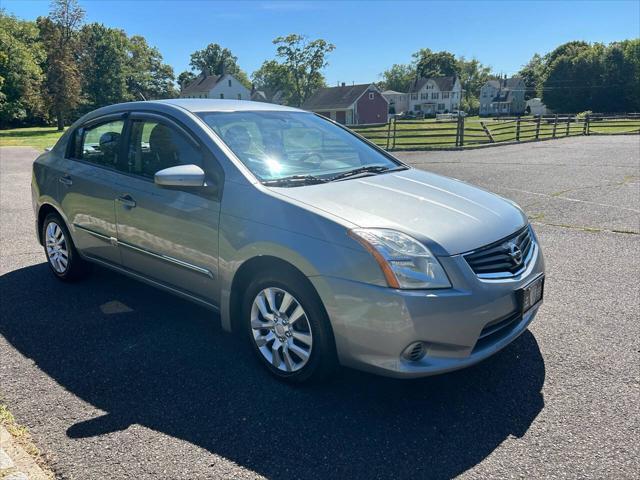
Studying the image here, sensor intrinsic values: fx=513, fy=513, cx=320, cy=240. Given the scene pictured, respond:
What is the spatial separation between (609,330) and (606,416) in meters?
1.24

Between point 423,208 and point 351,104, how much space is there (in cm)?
6453

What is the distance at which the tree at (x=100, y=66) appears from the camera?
54688mm

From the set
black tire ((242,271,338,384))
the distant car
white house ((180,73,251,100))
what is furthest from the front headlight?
white house ((180,73,251,100))

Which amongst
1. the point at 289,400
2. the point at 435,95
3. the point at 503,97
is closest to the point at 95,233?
the point at 289,400

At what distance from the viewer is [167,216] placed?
12.1 ft

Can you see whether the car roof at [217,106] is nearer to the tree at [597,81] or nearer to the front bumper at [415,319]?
the front bumper at [415,319]

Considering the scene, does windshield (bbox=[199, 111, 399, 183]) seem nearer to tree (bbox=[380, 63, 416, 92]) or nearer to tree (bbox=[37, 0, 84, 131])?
tree (bbox=[37, 0, 84, 131])

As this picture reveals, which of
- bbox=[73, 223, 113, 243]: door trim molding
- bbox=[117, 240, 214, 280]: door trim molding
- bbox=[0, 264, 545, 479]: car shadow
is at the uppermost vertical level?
bbox=[73, 223, 113, 243]: door trim molding

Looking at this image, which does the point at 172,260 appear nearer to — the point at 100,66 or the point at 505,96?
the point at 100,66

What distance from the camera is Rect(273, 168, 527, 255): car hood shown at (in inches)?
114

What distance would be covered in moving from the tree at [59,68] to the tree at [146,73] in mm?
13081

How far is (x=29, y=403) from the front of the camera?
3074 millimetres

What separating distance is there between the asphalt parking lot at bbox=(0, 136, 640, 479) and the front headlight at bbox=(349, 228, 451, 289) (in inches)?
31.7

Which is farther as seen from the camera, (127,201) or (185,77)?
(185,77)
